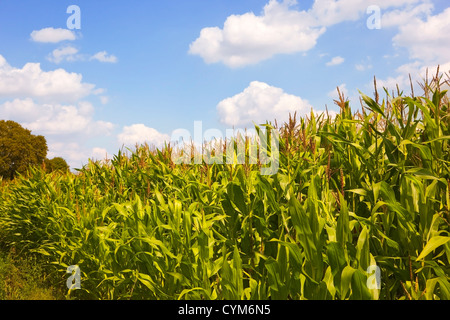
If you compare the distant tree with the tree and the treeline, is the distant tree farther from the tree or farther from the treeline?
the tree

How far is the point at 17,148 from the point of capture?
1120 inches

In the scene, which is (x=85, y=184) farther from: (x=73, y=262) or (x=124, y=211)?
(x=124, y=211)

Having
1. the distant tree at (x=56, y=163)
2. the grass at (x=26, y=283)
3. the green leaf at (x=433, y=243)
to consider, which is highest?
the distant tree at (x=56, y=163)

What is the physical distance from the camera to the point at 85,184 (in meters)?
7.58

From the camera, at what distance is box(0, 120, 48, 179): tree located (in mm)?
28297

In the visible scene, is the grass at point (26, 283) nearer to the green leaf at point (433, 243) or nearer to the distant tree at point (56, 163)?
the green leaf at point (433, 243)

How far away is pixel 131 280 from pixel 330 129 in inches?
108

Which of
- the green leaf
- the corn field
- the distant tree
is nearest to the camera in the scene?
the green leaf

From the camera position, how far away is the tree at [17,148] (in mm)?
28297

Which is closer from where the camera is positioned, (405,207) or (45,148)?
(405,207)

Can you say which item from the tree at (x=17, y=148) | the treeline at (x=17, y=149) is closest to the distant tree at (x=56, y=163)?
the treeline at (x=17, y=149)

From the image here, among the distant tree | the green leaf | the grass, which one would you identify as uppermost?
the distant tree

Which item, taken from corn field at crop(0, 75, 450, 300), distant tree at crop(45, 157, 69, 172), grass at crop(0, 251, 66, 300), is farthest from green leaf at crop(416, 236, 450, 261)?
distant tree at crop(45, 157, 69, 172)

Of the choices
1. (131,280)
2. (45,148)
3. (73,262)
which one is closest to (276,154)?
(131,280)
